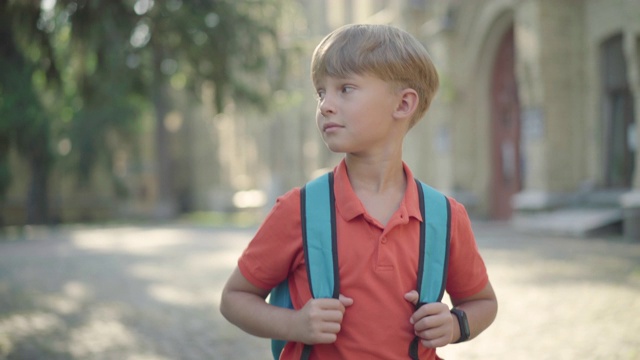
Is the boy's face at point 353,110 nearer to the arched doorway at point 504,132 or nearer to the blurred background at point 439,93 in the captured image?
Result: the blurred background at point 439,93

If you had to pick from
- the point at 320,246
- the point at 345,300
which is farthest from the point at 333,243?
the point at 345,300

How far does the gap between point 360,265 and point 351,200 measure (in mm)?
161

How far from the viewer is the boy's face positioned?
1792mm

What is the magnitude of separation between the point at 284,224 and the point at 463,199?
59.2ft

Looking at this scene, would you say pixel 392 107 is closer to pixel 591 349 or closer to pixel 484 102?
pixel 591 349

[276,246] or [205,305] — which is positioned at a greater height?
[276,246]

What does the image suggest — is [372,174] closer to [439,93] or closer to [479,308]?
[479,308]

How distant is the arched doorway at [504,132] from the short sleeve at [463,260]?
687 inches

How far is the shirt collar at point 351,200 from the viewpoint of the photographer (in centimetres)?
179

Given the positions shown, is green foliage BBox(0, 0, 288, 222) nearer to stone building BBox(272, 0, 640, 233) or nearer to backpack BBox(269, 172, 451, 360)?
backpack BBox(269, 172, 451, 360)

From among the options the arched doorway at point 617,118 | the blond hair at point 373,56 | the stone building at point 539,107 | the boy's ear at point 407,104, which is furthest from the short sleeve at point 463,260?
the arched doorway at point 617,118

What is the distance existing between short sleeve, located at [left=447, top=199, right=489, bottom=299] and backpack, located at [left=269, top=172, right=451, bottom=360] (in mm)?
50

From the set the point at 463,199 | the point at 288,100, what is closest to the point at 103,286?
the point at 288,100

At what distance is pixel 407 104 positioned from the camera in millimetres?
1884
